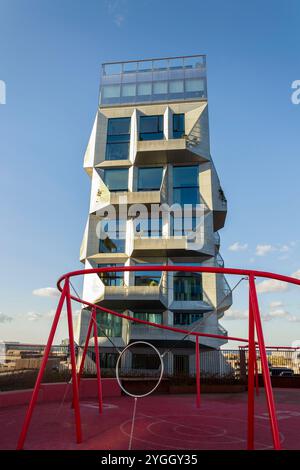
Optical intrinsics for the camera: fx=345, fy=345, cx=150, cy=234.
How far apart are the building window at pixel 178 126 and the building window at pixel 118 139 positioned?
5.84 m

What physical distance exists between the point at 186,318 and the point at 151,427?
25861 mm

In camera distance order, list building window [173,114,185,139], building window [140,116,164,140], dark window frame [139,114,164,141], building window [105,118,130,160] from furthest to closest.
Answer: building window [105,118,130,160]
building window [140,116,164,140]
dark window frame [139,114,164,141]
building window [173,114,185,139]

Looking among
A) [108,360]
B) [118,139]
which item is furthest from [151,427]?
[118,139]

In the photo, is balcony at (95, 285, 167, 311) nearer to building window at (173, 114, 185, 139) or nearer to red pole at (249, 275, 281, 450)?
building window at (173, 114, 185, 139)

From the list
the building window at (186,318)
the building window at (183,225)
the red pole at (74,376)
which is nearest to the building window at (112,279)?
the building window at (186,318)

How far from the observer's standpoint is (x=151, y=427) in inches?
451

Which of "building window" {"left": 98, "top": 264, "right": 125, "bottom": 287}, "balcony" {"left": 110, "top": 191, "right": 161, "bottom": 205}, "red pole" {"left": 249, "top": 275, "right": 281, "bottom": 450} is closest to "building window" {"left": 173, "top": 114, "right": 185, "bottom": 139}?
"balcony" {"left": 110, "top": 191, "right": 161, "bottom": 205}

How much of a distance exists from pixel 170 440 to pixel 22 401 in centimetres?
867

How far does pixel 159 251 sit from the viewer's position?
124ft

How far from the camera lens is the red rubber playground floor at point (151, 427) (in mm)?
9223

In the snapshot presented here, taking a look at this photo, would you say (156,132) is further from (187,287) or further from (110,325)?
(110,325)

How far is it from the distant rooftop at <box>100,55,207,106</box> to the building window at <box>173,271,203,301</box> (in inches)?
876

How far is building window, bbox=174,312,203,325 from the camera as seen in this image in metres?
36.7

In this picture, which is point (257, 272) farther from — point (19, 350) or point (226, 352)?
point (226, 352)
